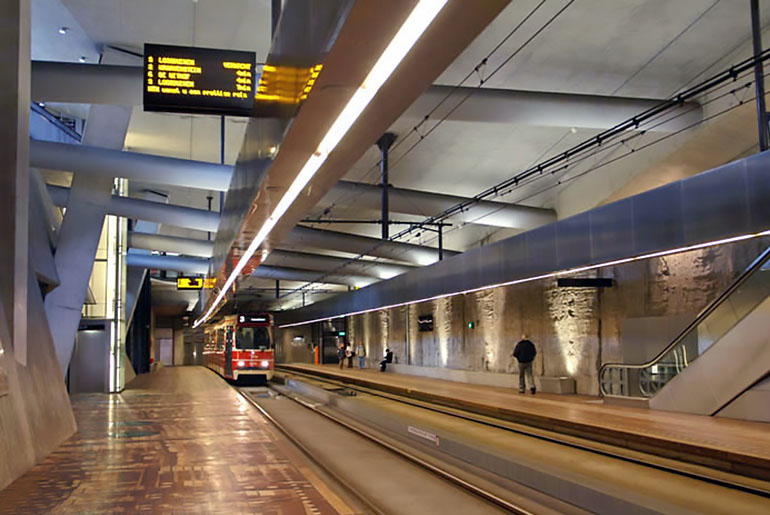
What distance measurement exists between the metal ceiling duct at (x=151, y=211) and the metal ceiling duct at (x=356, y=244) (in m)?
2.95

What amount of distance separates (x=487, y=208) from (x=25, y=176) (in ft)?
47.5

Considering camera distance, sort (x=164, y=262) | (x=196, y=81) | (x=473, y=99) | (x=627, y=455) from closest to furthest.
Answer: (x=196, y=81) < (x=627, y=455) < (x=473, y=99) < (x=164, y=262)

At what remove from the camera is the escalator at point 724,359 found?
1041cm

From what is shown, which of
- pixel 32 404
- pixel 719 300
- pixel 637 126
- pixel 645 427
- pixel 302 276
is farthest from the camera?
pixel 302 276

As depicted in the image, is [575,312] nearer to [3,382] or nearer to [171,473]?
[171,473]

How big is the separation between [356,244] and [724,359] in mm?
16345

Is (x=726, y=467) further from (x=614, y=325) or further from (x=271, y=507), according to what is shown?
(x=614, y=325)

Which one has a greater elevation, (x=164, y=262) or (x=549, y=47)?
(x=549, y=47)

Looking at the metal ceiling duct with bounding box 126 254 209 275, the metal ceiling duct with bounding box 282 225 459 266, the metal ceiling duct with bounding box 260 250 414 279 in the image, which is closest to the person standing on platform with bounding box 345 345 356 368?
the metal ceiling duct with bounding box 260 250 414 279

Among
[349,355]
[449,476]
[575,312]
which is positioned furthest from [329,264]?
[449,476]

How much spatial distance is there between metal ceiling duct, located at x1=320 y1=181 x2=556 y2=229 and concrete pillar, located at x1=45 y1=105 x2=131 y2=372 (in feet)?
21.5

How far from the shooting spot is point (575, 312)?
56.7ft

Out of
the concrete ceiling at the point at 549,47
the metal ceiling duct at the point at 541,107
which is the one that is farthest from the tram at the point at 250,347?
the metal ceiling duct at the point at 541,107

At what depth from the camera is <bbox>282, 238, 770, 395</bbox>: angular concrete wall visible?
44.0 ft
